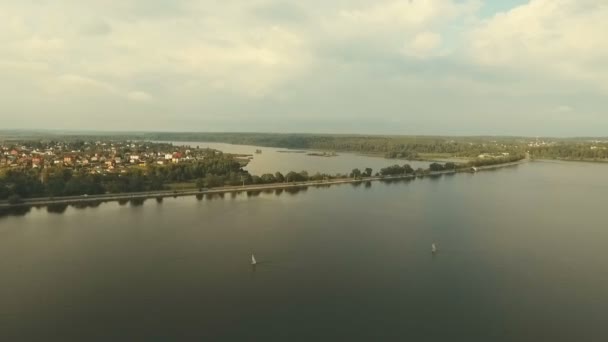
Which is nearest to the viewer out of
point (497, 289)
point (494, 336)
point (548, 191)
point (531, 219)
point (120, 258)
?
point (494, 336)

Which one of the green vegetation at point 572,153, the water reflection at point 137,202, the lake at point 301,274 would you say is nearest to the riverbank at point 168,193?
the water reflection at point 137,202

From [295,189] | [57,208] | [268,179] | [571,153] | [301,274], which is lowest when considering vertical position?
[301,274]

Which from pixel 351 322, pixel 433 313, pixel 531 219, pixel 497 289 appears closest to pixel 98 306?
pixel 351 322

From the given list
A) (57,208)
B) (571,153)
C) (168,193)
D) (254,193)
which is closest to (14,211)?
(57,208)

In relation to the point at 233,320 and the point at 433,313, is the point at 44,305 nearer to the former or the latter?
the point at 233,320

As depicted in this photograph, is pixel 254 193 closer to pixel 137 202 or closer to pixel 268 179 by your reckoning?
pixel 268 179

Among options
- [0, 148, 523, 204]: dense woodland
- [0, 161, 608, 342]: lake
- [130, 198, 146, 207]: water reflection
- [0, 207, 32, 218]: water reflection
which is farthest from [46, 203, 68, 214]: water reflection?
[130, 198, 146, 207]: water reflection

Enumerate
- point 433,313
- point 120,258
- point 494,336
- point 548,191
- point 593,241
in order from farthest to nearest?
point 548,191 < point 593,241 < point 120,258 < point 433,313 < point 494,336

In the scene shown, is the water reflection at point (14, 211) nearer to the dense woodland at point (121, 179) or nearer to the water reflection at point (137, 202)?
the dense woodland at point (121, 179)
